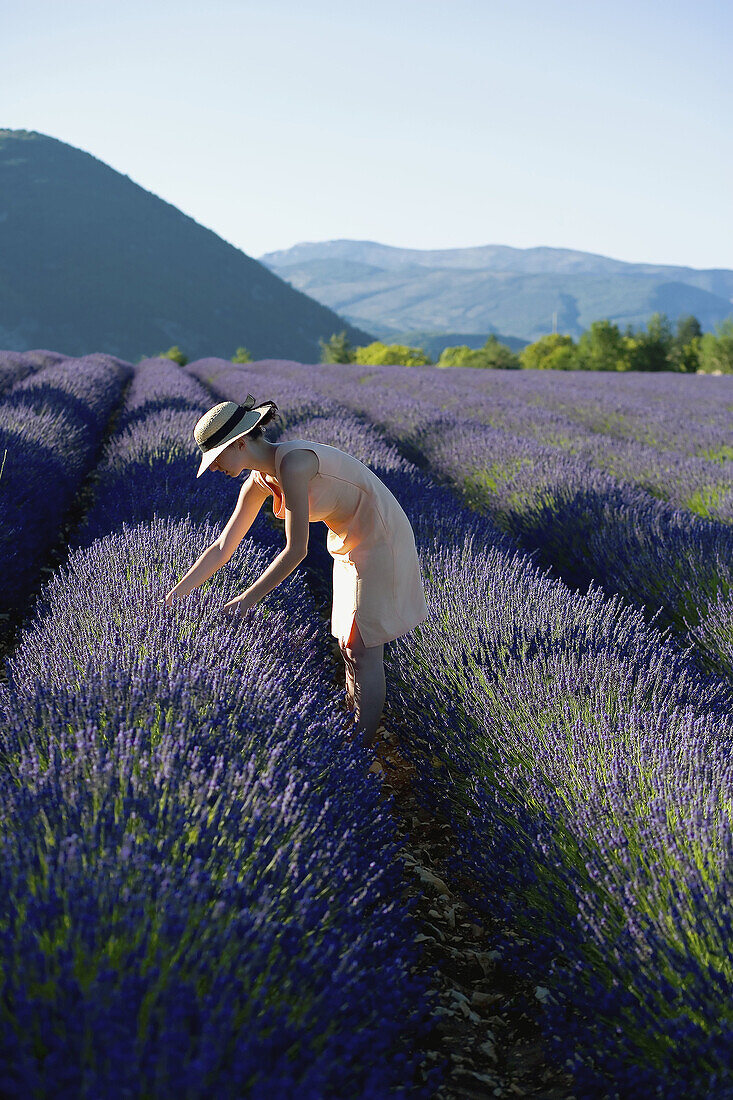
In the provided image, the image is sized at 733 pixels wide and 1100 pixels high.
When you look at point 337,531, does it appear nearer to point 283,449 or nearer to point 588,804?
point 283,449

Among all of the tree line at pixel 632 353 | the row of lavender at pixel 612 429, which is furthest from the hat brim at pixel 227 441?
the tree line at pixel 632 353

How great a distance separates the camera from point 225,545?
2.17 meters

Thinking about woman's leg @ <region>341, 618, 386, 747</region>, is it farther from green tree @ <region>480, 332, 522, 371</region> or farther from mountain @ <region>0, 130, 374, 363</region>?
mountain @ <region>0, 130, 374, 363</region>

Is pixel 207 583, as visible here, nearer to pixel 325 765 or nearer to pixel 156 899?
pixel 325 765

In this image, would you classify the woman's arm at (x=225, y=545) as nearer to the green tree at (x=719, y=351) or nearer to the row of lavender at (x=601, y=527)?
the row of lavender at (x=601, y=527)

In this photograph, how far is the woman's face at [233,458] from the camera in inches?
76.2

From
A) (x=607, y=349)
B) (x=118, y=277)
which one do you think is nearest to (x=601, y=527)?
(x=607, y=349)

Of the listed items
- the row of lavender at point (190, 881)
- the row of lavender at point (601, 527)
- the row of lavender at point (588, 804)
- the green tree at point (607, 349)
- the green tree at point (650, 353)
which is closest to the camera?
the row of lavender at point (190, 881)

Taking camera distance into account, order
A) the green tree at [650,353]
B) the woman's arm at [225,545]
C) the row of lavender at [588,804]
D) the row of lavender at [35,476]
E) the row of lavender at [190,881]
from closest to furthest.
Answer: the row of lavender at [190,881] → the row of lavender at [588,804] → the woman's arm at [225,545] → the row of lavender at [35,476] → the green tree at [650,353]

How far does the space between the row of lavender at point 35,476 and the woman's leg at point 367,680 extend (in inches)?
77.8

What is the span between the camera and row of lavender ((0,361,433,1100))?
0.89 m

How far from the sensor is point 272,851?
1.27 meters

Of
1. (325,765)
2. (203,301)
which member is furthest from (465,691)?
(203,301)

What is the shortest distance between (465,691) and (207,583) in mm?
908
